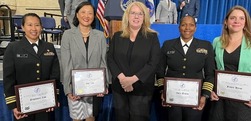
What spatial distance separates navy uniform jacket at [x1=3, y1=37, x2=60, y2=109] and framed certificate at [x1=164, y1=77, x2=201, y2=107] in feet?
3.33

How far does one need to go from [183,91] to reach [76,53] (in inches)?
37.2

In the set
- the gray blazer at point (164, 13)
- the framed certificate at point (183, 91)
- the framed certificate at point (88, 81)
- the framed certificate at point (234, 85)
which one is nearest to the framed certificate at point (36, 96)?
the framed certificate at point (88, 81)

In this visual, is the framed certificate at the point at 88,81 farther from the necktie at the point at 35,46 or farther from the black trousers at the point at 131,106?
the necktie at the point at 35,46

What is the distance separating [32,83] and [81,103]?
45 centimetres

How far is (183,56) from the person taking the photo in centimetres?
179

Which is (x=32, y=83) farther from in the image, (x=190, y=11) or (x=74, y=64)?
(x=190, y=11)

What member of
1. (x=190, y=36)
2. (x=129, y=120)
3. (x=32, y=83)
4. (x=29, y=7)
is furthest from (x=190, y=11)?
(x=29, y=7)

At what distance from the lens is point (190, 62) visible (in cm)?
177

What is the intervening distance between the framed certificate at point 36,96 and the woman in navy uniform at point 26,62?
6cm

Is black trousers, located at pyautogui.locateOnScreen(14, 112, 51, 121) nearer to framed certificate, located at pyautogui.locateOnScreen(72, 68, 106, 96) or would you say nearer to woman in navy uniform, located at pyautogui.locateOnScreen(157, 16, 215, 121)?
framed certificate, located at pyautogui.locateOnScreen(72, 68, 106, 96)

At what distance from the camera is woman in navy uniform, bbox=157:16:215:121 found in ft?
5.81

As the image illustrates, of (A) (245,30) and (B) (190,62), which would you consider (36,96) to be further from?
(A) (245,30)

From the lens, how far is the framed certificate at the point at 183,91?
5.68ft

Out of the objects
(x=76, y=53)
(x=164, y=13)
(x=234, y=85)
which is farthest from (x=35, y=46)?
(x=164, y=13)
